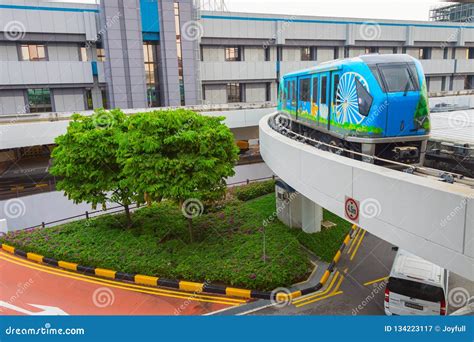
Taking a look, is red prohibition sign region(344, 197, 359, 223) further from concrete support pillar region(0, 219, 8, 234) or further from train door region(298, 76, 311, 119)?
concrete support pillar region(0, 219, 8, 234)

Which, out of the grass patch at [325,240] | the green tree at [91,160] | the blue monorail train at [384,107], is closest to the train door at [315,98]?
the blue monorail train at [384,107]

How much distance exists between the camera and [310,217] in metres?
15.8

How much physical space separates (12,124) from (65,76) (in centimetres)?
921

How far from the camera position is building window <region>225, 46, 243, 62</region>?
33.6m

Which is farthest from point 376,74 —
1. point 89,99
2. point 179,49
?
point 89,99

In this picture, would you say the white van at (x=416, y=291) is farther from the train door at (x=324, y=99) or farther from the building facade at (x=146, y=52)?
the building facade at (x=146, y=52)

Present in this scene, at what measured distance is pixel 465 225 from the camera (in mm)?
5738

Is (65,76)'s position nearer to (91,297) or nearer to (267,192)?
(267,192)

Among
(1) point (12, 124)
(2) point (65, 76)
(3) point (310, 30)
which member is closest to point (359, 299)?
(1) point (12, 124)

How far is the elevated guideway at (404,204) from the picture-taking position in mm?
5848

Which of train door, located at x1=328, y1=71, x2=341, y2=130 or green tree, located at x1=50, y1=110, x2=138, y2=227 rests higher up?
train door, located at x1=328, y1=71, x2=341, y2=130

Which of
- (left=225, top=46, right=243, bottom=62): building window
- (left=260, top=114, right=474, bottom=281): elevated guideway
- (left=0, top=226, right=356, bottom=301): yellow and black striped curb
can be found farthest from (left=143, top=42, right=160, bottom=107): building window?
(left=260, top=114, right=474, bottom=281): elevated guideway

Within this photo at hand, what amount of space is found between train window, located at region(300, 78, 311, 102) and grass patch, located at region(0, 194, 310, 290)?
5.04 meters

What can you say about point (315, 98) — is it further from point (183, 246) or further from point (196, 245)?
point (183, 246)
